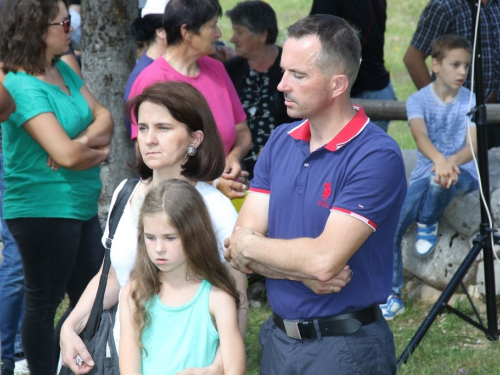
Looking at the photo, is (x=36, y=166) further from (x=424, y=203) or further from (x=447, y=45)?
(x=447, y=45)

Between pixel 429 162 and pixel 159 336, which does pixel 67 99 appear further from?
pixel 429 162

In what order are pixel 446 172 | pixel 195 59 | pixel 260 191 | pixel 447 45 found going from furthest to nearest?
pixel 447 45 → pixel 446 172 → pixel 195 59 → pixel 260 191

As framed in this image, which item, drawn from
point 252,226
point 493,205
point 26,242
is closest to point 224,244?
point 252,226

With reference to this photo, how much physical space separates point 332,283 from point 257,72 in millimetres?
3542

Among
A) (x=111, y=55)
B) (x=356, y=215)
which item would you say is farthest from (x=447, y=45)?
(x=356, y=215)

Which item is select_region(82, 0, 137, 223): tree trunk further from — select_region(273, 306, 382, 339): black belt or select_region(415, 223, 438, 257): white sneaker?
select_region(273, 306, 382, 339): black belt

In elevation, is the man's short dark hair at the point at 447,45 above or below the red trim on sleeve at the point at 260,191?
above

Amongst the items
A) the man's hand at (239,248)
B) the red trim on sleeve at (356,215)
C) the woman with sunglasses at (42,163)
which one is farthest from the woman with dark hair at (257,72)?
the red trim on sleeve at (356,215)

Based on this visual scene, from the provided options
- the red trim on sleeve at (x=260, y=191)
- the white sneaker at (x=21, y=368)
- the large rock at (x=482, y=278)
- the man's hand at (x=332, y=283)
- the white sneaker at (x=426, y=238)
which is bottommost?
the white sneaker at (x=21, y=368)

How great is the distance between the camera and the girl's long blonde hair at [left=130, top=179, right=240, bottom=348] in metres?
2.88

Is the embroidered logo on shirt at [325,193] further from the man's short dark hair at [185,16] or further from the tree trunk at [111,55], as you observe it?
the tree trunk at [111,55]

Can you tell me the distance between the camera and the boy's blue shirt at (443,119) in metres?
5.55

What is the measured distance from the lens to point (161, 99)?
10.2 feet

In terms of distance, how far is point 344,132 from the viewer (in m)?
2.78
